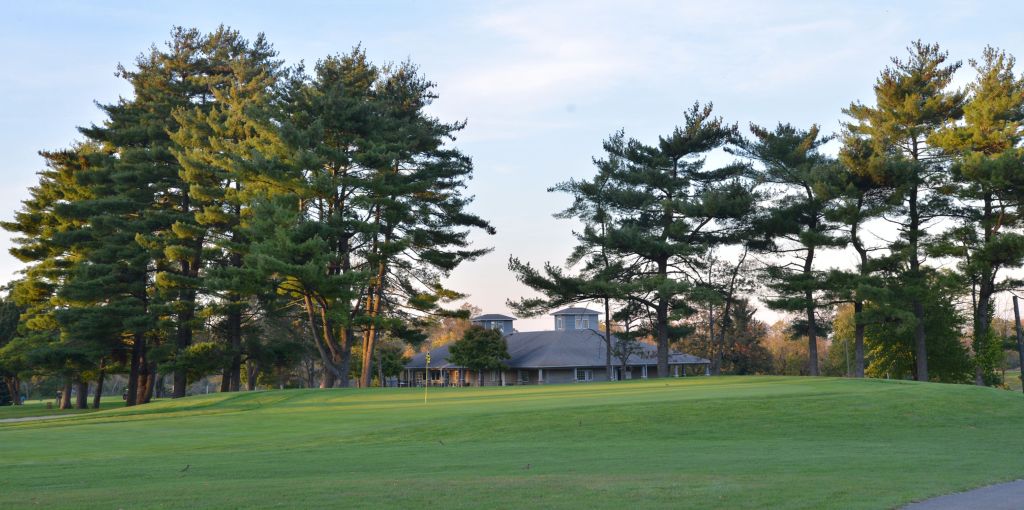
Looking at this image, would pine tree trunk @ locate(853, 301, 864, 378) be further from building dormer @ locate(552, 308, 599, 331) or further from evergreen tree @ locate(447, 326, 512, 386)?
building dormer @ locate(552, 308, 599, 331)

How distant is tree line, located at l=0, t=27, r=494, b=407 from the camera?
45.3m

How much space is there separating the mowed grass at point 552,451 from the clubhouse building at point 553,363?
3489cm

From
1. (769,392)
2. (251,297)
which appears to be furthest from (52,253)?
(769,392)

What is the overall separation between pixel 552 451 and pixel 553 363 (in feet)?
168

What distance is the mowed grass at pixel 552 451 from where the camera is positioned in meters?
11.2

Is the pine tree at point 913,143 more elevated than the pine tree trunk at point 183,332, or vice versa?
the pine tree at point 913,143

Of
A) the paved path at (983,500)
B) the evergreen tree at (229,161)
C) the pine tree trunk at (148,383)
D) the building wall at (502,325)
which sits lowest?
the paved path at (983,500)

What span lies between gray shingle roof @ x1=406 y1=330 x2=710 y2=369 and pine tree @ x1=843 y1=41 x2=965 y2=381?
24133 millimetres

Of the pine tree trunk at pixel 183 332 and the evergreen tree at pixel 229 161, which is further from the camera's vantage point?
the pine tree trunk at pixel 183 332

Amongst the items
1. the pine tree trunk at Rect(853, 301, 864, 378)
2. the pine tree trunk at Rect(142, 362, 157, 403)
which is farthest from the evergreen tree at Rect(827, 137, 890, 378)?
the pine tree trunk at Rect(142, 362, 157, 403)

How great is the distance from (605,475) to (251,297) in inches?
1788

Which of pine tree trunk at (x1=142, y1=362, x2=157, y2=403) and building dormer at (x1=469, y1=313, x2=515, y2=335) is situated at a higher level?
building dormer at (x1=469, y1=313, x2=515, y2=335)

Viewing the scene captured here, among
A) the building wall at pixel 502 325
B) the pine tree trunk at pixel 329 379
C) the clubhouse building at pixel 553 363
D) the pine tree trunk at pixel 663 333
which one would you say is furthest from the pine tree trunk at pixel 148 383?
the building wall at pixel 502 325

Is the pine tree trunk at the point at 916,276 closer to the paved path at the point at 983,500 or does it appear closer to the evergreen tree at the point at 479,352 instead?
the evergreen tree at the point at 479,352
